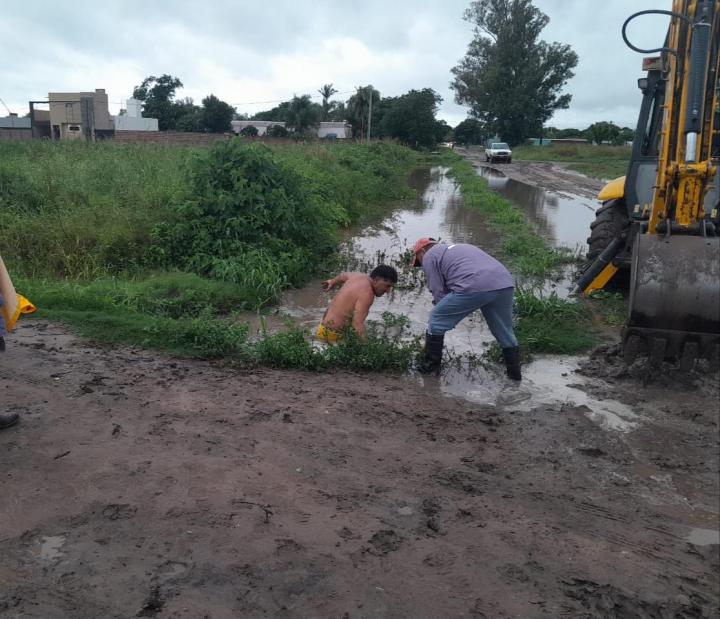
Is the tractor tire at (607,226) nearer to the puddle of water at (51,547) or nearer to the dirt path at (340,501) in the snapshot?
the dirt path at (340,501)

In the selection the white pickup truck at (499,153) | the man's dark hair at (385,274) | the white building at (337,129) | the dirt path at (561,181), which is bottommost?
the man's dark hair at (385,274)

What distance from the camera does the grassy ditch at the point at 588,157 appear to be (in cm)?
3586

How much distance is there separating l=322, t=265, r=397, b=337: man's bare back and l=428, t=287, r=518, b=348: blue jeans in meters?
0.59

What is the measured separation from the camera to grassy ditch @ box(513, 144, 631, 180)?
118ft

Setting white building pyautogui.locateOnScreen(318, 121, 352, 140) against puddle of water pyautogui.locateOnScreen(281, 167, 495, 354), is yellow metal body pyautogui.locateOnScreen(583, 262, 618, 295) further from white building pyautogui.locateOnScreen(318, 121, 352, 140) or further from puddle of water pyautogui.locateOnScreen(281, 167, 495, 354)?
white building pyautogui.locateOnScreen(318, 121, 352, 140)

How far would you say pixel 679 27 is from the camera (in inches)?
226

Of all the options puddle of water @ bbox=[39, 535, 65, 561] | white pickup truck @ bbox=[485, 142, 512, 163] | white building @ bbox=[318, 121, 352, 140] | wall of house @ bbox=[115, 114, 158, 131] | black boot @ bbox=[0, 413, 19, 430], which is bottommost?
puddle of water @ bbox=[39, 535, 65, 561]

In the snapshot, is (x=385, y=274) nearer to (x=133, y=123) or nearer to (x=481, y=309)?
(x=481, y=309)

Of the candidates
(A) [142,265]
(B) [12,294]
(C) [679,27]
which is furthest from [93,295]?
(C) [679,27]

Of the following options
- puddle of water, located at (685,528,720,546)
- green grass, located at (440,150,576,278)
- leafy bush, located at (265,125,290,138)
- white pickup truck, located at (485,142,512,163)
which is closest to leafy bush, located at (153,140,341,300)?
green grass, located at (440,150,576,278)

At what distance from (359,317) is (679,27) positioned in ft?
13.3

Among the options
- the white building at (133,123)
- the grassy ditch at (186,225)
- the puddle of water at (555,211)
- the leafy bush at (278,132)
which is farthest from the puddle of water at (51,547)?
the leafy bush at (278,132)

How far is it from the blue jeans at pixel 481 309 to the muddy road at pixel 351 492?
464 mm

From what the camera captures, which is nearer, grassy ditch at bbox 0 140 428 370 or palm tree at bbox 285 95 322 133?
grassy ditch at bbox 0 140 428 370
